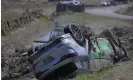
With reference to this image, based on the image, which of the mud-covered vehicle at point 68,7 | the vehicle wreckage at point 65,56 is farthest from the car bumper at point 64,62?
the mud-covered vehicle at point 68,7

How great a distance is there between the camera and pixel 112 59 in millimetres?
14445

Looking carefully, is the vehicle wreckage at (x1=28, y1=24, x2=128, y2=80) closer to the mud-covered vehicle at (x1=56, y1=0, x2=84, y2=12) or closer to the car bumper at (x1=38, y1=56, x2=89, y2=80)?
the car bumper at (x1=38, y1=56, x2=89, y2=80)

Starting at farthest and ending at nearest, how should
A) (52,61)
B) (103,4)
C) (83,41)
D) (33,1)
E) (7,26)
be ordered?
(33,1) < (103,4) < (7,26) < (83,41) < (52,61)

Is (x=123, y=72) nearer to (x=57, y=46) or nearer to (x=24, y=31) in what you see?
(x=57, y=46)

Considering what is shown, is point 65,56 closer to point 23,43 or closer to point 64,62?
point 64,62

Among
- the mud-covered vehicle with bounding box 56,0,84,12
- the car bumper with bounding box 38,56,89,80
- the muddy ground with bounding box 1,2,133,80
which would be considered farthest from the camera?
the mud-covered vehicle with bounding box 56,0,84,12

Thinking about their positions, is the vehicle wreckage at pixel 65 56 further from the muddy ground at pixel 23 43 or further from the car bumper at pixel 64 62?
the muddy ground at pixel 23 43

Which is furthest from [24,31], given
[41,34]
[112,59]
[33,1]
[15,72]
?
[33,1]

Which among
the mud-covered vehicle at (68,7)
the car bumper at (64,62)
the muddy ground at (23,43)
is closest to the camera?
the car bumper at (64,62)

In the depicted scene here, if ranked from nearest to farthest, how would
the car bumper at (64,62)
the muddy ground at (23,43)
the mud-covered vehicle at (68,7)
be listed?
the car bumper at (64,62) < the muddy ground at (23,43) < the mud-covered vehicle at (68,7)

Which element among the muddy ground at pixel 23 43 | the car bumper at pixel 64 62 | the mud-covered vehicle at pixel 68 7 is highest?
the car bumper at pixel 64 62

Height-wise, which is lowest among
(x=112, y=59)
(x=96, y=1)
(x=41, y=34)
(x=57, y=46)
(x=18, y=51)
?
(x=96, y=1)

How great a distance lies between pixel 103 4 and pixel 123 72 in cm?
5465

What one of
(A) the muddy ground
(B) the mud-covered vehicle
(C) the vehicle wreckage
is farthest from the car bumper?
(B) the mud-covered vehicle
